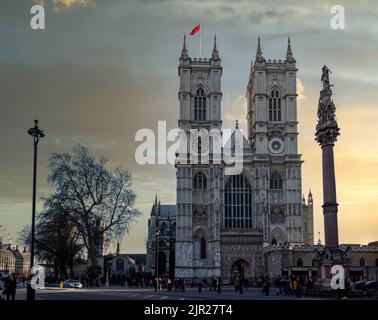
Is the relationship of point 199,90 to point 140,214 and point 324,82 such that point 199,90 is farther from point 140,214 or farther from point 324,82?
point 324,82

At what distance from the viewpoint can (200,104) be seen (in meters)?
81.5

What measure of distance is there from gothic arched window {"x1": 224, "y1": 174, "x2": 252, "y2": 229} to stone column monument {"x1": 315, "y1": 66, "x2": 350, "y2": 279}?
140ft

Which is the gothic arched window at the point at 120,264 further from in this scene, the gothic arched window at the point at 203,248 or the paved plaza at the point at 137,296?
the paved plaza at the point at 137,296

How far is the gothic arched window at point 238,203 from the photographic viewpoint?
253 ft

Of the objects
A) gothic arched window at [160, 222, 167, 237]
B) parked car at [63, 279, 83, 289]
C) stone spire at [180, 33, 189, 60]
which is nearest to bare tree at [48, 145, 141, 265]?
parked car at [63, 279, 83, 289]

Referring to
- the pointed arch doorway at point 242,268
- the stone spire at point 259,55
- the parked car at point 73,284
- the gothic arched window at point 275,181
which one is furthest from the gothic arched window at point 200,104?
the parked car at point 73,284

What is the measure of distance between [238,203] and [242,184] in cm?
272

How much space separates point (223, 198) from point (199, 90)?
646 inches

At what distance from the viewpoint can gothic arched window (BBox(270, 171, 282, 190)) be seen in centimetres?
7762

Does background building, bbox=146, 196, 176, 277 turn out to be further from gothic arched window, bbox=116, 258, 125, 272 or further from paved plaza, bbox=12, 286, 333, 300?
paved plaza, bbox=12, 286, 333, 300

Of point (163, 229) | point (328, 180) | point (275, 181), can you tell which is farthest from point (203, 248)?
point (328, 180)
